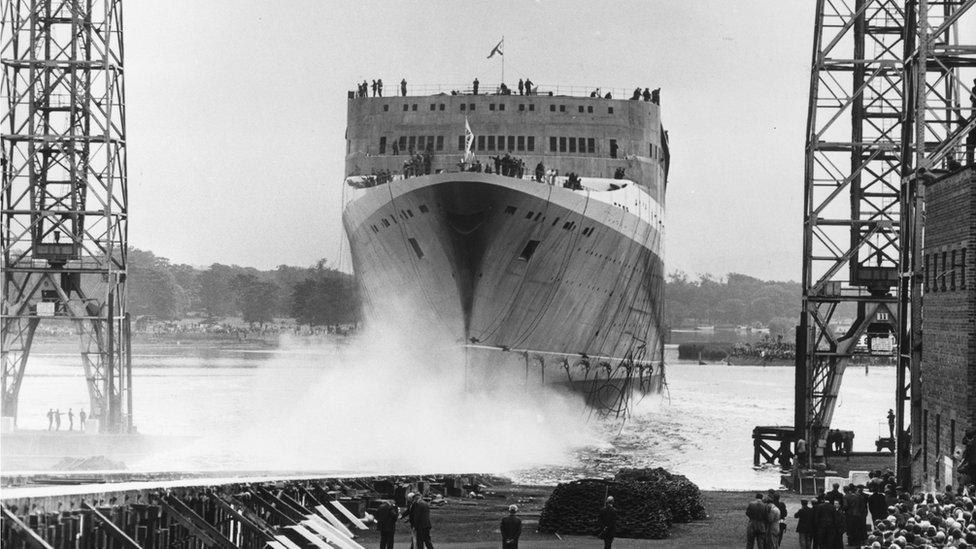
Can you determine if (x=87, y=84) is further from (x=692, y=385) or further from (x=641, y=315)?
(x=692, y=385)

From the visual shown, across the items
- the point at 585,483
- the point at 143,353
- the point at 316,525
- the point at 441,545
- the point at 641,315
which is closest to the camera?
the point at 316,525

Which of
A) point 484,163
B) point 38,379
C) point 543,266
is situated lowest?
point 38,379

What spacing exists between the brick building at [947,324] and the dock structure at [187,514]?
9062mm

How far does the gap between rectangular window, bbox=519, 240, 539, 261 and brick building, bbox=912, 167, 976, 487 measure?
19.3 metres

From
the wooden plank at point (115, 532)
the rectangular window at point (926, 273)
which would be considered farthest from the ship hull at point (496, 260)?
the wooden plank at point (115, 532)

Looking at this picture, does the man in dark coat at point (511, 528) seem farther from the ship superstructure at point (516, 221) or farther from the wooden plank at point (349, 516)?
the ship superstructure at point (516, 221)

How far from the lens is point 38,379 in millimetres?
93188

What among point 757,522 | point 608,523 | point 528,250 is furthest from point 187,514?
point 528,250

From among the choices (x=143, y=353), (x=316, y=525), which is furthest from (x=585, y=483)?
(x=143, y=353)

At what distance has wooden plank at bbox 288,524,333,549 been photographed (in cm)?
1662

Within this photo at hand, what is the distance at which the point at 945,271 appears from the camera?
22016 millimetres

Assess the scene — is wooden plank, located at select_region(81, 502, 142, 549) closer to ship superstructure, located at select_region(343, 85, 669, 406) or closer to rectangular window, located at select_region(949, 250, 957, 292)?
rectangular window, located at select_region(949, 250, 957, 292)

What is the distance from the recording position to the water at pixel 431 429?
1567 inches

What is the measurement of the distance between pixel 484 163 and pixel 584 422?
33.3 feet
